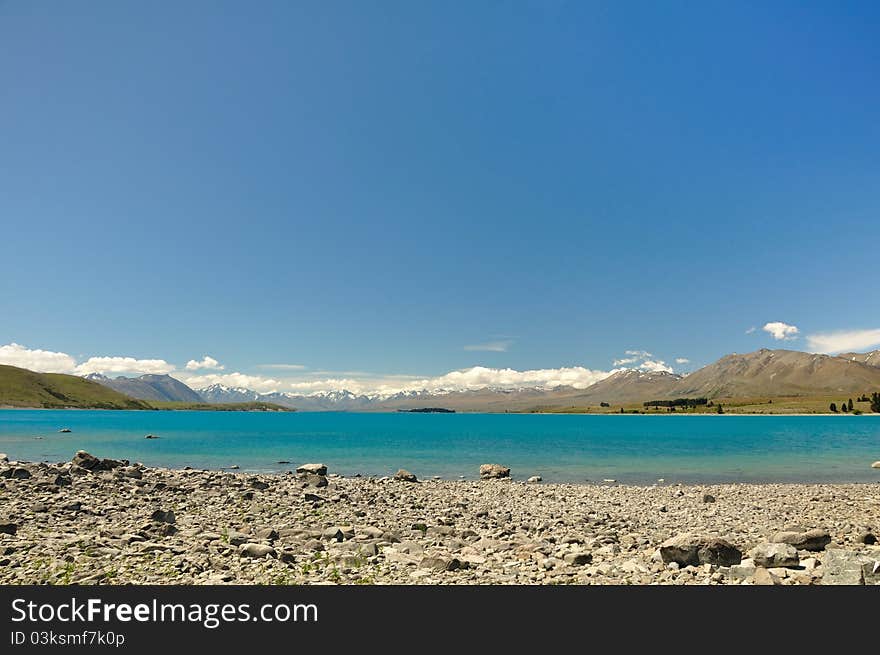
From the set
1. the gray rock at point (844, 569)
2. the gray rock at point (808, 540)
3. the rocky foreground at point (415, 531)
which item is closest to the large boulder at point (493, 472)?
the rocky foreground at point (415, 531)

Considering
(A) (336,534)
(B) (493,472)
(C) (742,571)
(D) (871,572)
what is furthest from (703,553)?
(B) (493,472)

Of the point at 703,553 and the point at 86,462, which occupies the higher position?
the point at 703,553

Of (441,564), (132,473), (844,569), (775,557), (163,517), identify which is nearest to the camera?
(844,569)

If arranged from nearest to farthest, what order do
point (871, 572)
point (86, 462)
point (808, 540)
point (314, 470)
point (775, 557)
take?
point (871, 572), point (775, 557), point (808, 540), point (86, 462), point (314, 470)

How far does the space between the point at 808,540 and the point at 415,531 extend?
47.9 feet

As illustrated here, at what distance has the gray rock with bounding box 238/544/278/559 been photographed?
1503 cm

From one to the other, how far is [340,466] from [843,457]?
65355 millimetres

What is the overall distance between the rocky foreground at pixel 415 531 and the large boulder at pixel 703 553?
0.11 ft

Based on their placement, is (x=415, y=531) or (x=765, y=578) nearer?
(x=765, y=578)

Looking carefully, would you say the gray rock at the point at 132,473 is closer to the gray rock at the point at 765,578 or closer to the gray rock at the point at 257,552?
the gray rock at the point at 257,552

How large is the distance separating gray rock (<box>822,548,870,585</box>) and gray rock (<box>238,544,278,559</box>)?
15.1 metres

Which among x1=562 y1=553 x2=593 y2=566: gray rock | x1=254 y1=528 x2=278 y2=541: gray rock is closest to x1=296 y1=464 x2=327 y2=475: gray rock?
x1=254 y1=528 x2=278 y2=541: gray rock

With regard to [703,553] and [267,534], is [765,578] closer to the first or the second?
[703,553]

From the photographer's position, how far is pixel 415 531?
68.9ft
